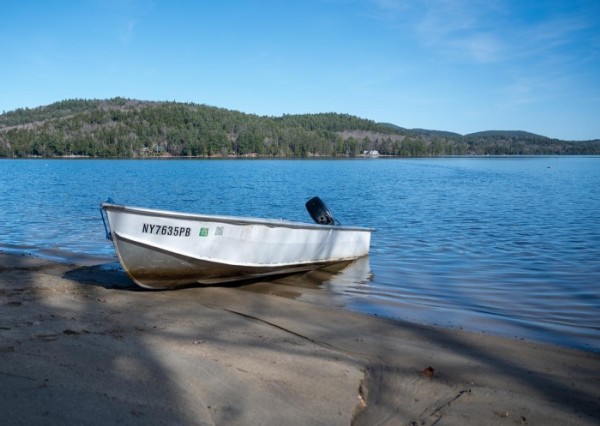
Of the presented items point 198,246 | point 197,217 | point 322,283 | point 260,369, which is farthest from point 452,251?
point 260,369

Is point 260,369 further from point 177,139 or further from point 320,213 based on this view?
point 177,139

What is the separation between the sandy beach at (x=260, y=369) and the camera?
13.1ft

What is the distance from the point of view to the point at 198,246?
8773 mm

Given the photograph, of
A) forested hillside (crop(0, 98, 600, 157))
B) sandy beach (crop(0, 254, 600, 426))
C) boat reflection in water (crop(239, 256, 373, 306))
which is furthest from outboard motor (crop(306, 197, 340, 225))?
forested hillside (crop(0, 98, 600, 157))

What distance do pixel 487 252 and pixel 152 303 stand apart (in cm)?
1002

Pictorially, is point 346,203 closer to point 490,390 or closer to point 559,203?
point 559,203

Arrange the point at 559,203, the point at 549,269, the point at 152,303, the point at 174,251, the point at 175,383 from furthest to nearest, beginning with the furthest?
the point at 559,203, the point at 549,269, the point at 174,251, the point at 152,303, the point at 175,383

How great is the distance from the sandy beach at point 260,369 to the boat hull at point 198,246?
0.80m

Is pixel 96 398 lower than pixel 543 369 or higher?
higher

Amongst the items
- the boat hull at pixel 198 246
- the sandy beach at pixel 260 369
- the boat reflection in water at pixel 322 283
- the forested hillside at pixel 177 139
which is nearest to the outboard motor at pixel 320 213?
the boat reflection in water at pixel 322 283

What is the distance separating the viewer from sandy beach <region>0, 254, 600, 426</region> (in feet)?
13.1

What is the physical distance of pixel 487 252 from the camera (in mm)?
14500

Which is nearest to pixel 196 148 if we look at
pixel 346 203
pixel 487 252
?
pixel 346 203

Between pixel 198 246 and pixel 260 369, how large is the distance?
13.6 feet
